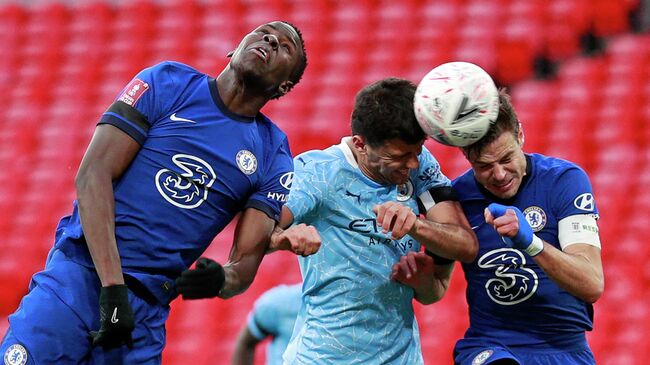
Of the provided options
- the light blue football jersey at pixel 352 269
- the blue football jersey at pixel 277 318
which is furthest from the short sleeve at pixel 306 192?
the blue football jersey at pixel 277 318

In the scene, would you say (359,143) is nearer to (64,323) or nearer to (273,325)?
(64,323)

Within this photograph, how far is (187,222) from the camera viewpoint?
3199mm

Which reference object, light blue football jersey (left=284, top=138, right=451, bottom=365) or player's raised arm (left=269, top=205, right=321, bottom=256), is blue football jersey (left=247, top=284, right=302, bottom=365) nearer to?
light blue football jersey (left=284, top=138, right=451, bottom=365)

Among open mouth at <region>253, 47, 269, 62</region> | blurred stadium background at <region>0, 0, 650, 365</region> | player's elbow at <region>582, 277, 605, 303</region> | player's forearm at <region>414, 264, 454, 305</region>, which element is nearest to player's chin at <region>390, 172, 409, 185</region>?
player's forearm at <region>414, 264, 454, 305</region>

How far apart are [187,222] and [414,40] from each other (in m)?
5.64

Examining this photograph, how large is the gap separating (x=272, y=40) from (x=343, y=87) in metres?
4.98

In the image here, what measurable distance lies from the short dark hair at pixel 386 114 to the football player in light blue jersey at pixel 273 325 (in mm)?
1241

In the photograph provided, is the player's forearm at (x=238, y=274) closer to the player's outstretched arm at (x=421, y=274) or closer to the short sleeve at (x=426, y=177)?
the player's outstretched arm at (x=421, y=274)

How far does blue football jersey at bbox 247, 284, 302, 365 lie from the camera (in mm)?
4285

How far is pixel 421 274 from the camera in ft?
10.8

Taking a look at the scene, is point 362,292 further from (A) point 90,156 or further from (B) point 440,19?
(B) point 440,19

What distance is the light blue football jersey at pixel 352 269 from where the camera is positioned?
3.29 m

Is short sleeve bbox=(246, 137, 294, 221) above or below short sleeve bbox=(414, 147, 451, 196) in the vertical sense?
below

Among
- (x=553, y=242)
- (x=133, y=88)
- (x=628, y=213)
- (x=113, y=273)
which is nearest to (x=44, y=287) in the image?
(x=113, y=273)
